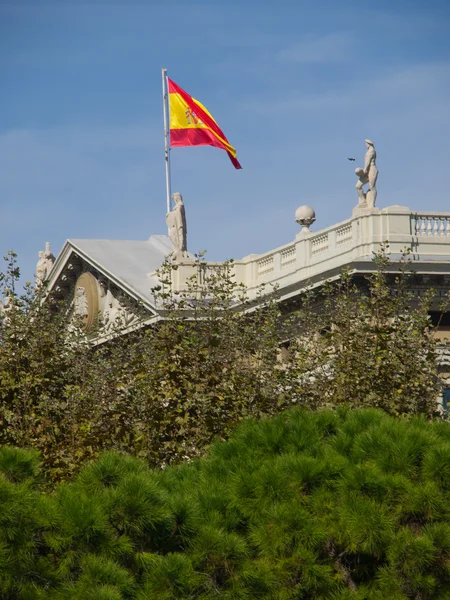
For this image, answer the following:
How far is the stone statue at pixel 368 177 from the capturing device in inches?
1522

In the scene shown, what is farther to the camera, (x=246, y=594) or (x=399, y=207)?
(x=399, y=207)

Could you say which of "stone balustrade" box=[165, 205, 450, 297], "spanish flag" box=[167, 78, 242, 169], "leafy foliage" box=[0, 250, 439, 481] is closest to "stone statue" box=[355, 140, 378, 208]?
"stone balustrade" box=[165, 205, 450, 297]

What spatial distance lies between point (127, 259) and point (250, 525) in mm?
35504

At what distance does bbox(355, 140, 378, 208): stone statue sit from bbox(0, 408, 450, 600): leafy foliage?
65.7 ft

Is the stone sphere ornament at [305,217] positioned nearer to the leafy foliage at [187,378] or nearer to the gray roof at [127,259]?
the gray roof at [127,259]

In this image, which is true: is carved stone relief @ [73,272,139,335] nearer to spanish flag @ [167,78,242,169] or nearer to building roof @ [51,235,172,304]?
building roof @ [51,235,172,304]

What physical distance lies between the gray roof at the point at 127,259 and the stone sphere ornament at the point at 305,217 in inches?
286

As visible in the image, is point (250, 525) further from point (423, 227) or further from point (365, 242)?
point (423, 227)

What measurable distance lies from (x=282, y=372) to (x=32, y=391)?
13.9ft

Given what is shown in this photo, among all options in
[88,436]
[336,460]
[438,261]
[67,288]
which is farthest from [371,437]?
[67,288]

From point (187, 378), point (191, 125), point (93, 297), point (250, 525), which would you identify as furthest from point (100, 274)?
point (250, 525)

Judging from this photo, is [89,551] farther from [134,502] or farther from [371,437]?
[371,437]

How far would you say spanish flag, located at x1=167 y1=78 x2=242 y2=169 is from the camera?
51.1 metres

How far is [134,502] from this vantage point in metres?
16.7
